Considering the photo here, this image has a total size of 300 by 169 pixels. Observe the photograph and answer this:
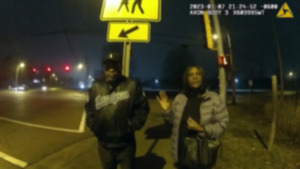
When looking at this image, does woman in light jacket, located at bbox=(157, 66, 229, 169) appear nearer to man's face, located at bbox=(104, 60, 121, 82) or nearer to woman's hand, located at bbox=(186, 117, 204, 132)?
woman's hand, located at bbox=(186, 117, 204, 132)

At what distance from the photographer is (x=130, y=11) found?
15.5 ft

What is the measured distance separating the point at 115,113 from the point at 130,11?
2.09 m

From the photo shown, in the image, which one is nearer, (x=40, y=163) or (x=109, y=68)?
(x=109, y=68)

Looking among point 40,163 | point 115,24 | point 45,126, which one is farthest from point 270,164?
point 45,126

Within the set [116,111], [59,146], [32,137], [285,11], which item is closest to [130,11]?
[116,111]

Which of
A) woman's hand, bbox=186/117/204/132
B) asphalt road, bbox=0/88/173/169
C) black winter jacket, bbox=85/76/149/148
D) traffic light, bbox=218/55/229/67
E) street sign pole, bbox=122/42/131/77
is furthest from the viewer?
traffic light, bbox=218/55/229/67

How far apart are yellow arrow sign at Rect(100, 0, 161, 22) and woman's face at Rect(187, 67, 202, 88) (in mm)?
1758

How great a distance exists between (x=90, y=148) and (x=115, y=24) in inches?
145

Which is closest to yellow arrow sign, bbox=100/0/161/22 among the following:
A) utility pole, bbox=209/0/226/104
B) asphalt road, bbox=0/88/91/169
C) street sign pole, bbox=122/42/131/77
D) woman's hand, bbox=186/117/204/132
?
street sign pole, bbox=122/42/131/77

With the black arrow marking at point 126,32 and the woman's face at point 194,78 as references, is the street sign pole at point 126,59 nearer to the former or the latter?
the black arrow marking at point 126,32

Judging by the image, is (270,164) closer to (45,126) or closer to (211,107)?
(211,107)

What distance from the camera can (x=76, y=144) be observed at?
817cm

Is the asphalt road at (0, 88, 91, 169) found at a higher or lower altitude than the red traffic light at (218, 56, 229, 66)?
lower

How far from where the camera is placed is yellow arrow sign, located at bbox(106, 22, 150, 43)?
4.71 meters
